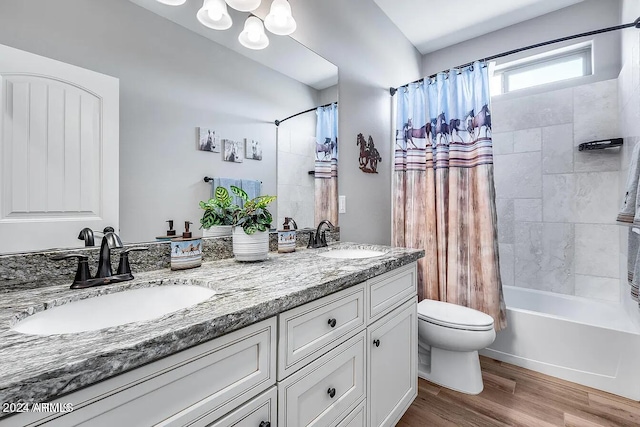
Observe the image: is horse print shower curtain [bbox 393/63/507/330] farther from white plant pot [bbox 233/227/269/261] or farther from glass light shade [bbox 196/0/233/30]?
glass light shade [bbox 196/0/233/30]

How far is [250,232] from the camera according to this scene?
48.7 inches

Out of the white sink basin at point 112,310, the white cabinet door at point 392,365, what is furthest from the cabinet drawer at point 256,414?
the white cabinet door at point 392,365

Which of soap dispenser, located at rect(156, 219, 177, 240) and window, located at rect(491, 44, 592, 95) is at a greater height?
window, located at rect(491, 44, 592, 95)

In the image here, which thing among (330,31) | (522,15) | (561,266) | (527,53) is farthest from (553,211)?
(330,31)

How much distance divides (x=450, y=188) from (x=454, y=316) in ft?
2.88

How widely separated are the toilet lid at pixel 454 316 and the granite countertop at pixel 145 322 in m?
0.88

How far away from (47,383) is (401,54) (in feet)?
9.69

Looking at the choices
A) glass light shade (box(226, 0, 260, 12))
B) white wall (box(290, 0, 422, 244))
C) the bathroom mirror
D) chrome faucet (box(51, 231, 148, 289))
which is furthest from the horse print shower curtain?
chrome faucet (box(51, 231, 148, 289))

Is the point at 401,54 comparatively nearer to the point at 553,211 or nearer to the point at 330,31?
the point at 330,31

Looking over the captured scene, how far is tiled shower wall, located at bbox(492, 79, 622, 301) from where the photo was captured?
2.19 meters

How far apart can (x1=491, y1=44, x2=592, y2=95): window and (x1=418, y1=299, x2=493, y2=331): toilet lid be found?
206 centimetres

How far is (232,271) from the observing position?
107cm

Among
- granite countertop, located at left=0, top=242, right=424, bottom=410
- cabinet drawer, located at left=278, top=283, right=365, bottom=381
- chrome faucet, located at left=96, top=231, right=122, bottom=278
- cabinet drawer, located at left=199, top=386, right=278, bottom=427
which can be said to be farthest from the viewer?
chrome faucet, located at left=96, top=231, right=122, bottom=278

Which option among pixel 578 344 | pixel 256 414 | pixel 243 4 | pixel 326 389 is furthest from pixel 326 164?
pixel 578 344
